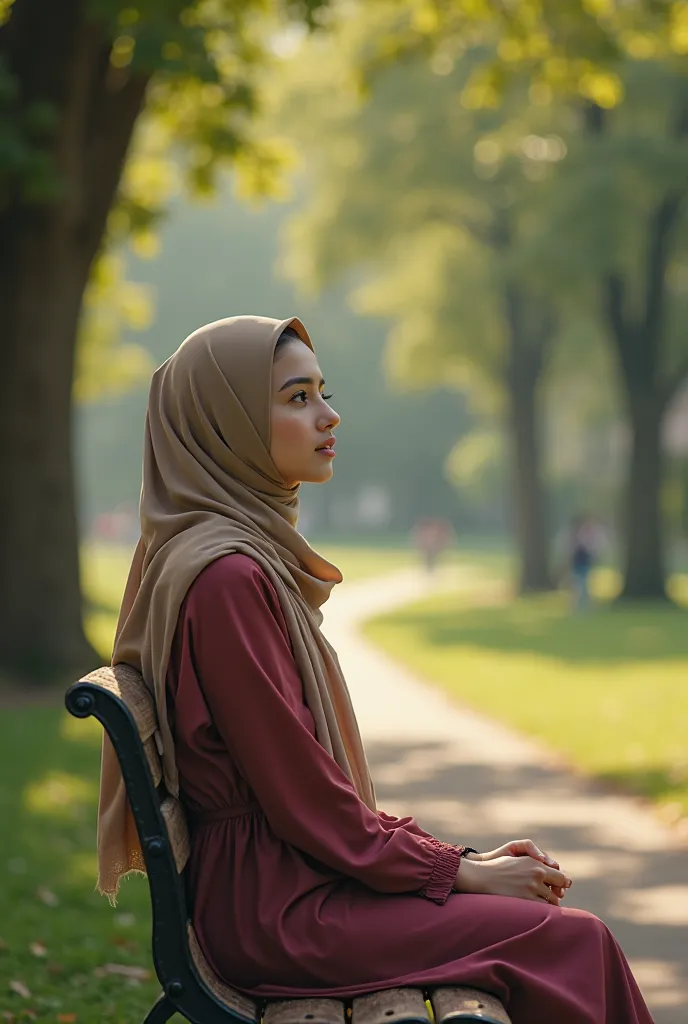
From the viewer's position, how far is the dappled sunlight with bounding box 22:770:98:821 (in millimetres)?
8703

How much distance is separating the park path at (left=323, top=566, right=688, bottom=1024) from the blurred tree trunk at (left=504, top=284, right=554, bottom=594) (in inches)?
747

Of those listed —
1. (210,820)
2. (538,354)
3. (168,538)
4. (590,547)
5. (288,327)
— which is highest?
(538,354)

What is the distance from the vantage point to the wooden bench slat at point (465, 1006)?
2732 mm

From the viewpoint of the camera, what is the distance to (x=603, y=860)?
7.45 meters

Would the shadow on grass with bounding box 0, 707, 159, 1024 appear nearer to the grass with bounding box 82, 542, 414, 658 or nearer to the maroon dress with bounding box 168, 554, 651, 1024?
the maroon dress with bounding box 168, 554, 651, 1024

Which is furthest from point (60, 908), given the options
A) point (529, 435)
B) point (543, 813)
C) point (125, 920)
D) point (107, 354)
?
point (107, 354)

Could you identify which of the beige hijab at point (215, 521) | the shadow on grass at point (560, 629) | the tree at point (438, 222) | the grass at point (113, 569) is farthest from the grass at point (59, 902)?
the tree at point (438, 222)

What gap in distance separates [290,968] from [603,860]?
15.6ft

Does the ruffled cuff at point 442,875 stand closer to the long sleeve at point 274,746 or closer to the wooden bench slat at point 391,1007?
the long sleeve at point 274,746

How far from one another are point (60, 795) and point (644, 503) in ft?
71.6

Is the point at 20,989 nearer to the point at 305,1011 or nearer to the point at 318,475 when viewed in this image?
the point at 305,1011

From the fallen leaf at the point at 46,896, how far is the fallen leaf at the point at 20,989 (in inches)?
51.3

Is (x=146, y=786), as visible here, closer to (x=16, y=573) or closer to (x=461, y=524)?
(x=16, y=573)

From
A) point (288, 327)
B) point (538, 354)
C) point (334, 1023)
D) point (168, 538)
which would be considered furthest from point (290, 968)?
point (538, 354)
